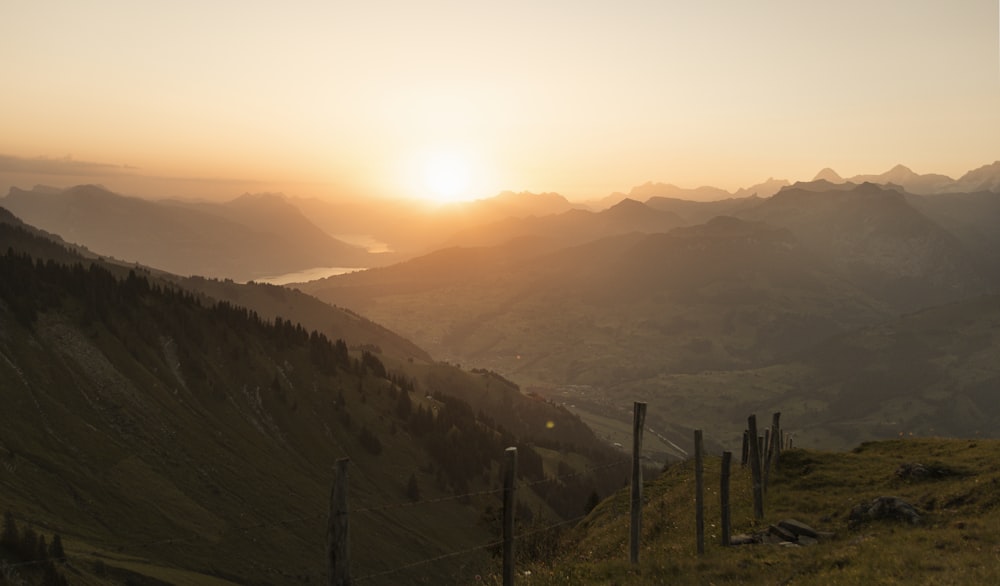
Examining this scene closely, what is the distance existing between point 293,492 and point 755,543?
98769 millimetres

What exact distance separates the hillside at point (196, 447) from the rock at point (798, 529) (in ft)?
49.3

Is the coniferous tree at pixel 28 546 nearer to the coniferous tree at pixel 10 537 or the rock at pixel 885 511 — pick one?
the coniferous tree at pixel 10 537

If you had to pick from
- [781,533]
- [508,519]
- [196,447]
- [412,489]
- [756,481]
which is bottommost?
[412,489]

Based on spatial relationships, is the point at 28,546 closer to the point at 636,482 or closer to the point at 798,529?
the point at 636,482

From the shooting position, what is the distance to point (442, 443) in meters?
Answer: 187

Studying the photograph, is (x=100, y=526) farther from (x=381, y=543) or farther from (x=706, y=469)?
(x=706, y=469)

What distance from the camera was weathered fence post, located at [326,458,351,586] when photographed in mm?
15594

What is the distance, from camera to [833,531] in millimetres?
29344

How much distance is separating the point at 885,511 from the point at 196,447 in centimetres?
10395

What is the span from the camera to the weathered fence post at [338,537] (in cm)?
1559

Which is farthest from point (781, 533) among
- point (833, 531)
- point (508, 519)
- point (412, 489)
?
point (412, 489)

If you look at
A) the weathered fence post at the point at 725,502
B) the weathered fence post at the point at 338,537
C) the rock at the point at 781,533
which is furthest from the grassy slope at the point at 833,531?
the weathered fence post at the point at 338,537

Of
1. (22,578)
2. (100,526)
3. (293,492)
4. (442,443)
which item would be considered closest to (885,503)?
(22,578)

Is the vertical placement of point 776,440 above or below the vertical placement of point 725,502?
below
